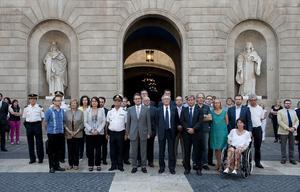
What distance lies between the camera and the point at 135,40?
2852 cm

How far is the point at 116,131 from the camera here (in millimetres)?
12406

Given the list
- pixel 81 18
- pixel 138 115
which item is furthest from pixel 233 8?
pixel 138 115

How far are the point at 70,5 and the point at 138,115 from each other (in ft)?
33.9

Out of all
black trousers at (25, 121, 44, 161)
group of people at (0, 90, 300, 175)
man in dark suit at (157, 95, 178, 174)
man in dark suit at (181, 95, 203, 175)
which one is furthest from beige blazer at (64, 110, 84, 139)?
man in dark suit at (181, 95, 203, 175)

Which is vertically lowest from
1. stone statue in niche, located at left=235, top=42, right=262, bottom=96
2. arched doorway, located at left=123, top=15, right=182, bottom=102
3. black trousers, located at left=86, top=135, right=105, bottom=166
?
black trousers, located at left=86, top=135, right=105, bottom=166

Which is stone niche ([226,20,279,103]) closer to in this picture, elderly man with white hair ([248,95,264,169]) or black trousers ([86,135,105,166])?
elderly man with white hair ([248,95,264,169])

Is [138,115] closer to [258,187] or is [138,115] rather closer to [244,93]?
[258,187]

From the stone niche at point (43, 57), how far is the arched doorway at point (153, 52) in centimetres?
261

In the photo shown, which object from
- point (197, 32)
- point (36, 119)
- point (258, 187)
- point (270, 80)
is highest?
point (197, 32)

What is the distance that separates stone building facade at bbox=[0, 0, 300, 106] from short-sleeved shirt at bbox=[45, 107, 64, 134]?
28.0 feet

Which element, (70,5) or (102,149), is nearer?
(102,149)

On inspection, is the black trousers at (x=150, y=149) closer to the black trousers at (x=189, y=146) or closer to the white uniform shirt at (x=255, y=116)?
the black trousers at (x=189, y=146)

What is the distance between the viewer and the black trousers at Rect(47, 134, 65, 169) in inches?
475

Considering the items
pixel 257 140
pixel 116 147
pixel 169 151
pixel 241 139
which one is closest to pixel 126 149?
pixel 116 147
